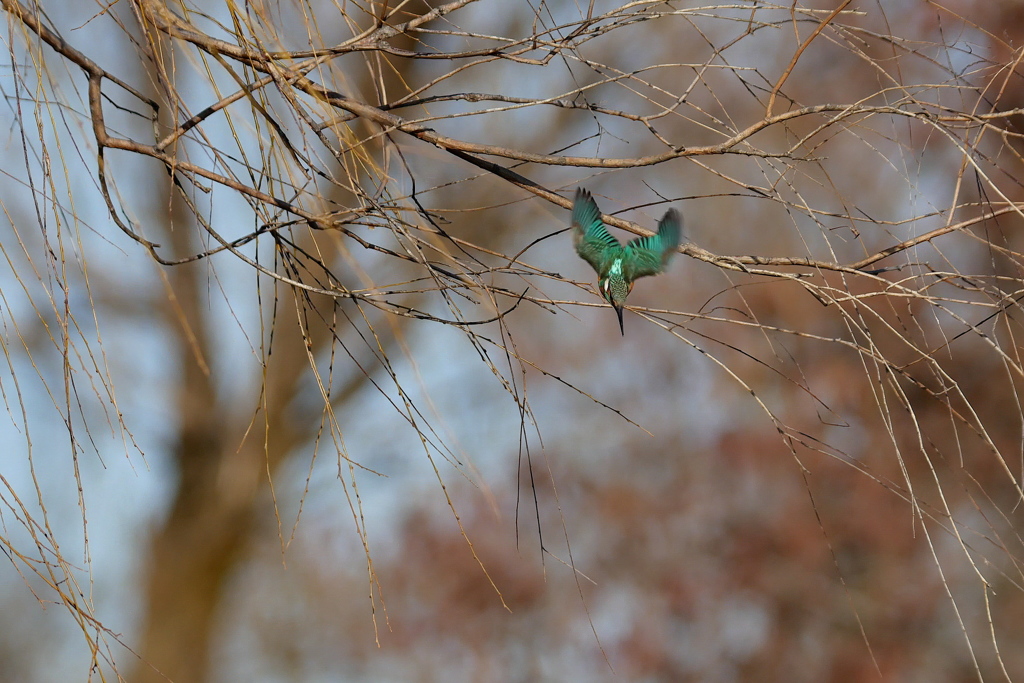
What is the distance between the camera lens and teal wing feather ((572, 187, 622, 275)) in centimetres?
→ 94

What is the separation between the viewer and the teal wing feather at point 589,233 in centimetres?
94

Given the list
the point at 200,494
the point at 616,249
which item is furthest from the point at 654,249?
the point at 200,494

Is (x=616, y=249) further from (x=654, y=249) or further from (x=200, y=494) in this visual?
(x=200, y=494)

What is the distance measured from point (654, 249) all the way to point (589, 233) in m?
0.09

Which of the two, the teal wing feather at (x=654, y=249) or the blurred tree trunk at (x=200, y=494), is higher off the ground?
the blurred tree trunk at (x=200, y=494)

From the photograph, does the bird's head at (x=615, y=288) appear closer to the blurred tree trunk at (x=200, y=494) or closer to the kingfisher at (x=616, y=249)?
the kingfisher at (x=616, y=249)

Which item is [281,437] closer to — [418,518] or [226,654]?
[418,518]

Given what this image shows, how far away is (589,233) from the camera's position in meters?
0.98

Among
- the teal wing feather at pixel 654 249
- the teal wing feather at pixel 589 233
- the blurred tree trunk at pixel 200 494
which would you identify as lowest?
the teal wing feather at pixel 654 249

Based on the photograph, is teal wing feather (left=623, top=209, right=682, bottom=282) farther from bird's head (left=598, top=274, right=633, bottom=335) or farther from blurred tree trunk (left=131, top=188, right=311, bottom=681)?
blurred tree trunk (left=131, top=188, right=311, bottom=681)

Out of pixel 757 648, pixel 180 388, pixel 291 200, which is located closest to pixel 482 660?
pixel 757 648

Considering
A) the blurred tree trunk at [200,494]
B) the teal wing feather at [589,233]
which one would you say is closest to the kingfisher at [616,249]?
the teal wing feather at [589,233]

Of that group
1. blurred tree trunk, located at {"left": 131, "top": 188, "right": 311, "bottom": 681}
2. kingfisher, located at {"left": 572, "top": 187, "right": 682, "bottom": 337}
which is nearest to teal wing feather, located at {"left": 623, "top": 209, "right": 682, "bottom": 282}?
kingfisher, located at {"left": 572, "top": 187, "right": 682, "bottom": 337}

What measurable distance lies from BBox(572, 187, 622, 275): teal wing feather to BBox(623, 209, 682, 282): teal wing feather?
3 cm
